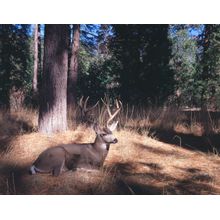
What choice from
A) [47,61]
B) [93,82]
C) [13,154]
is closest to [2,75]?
[93,82]

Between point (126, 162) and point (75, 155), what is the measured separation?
1086 mm

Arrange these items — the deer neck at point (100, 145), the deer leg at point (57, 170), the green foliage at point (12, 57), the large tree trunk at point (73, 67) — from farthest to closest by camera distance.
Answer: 1. the green foliage at point (12, 57)
2. the large tree trunk at point (73, 67)
3. the deer neck at point (100, 145)
4. the deer leg at point (57, 170)

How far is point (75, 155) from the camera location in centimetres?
616

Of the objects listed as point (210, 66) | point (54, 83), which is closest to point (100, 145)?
point (54, 83)

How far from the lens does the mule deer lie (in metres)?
5.70

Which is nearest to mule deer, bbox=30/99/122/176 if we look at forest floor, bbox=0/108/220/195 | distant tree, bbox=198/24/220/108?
forest floor, bbox=0/108/220/195

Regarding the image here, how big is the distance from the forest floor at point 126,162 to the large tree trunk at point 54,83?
280mm

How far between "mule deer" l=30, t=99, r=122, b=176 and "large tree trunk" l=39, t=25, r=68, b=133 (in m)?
1.47

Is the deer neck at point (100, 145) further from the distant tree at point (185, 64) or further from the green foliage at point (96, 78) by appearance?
the green foliage at point (96, 78)

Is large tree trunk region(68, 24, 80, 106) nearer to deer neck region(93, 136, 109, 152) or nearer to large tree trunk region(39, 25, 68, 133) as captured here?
large tree trunk region(39, 25, 68, 133)

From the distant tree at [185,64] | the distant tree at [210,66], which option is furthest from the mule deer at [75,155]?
the distant tree at [185,64]

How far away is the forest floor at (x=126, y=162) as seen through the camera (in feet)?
17.2

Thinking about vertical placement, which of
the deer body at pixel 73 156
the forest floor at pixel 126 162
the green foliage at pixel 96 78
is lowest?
the forest floor at pixel 126 162
